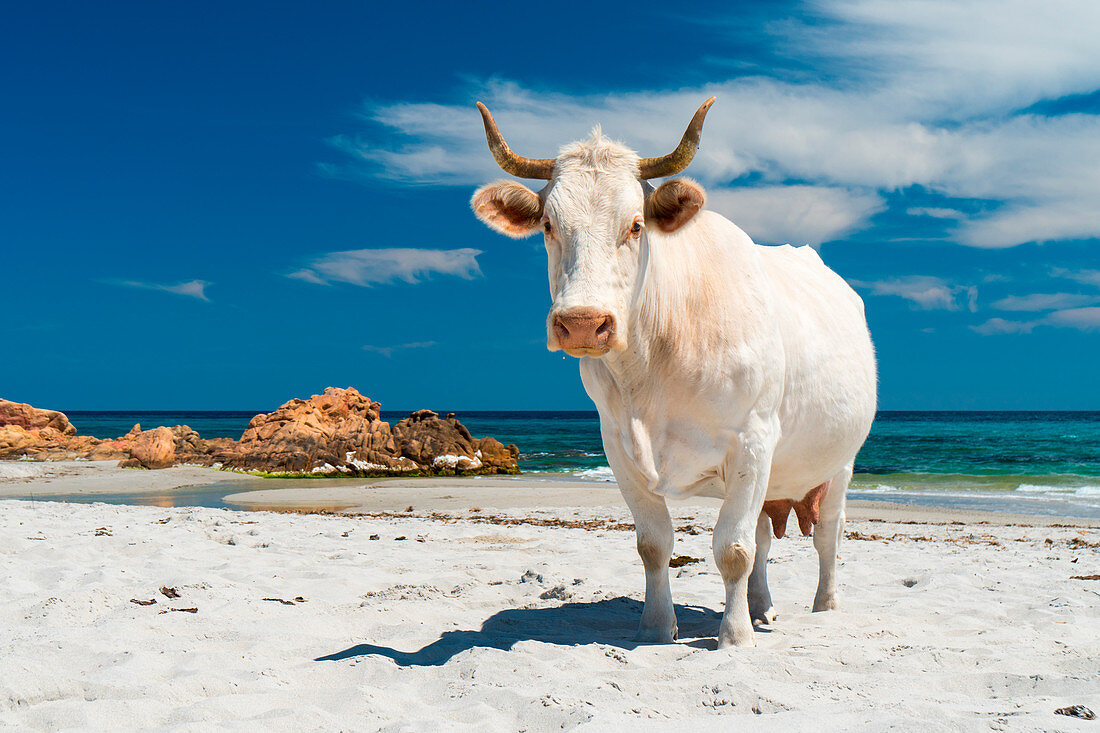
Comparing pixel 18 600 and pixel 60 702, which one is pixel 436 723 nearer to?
pixel 60 702

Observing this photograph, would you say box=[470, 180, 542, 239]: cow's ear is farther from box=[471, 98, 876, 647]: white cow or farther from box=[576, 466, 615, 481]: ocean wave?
box=[576, 466, 615, 481]: ocean wave

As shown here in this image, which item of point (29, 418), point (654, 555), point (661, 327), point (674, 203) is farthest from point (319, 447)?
point (674, 203)

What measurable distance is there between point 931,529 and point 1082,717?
805 centimetres

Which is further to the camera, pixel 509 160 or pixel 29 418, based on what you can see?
pixel 29 418

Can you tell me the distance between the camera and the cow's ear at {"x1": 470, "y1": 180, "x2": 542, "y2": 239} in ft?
12.9

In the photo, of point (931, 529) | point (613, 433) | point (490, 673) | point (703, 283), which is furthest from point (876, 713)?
point (931, 529)

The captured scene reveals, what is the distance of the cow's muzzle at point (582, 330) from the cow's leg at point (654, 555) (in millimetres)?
1220

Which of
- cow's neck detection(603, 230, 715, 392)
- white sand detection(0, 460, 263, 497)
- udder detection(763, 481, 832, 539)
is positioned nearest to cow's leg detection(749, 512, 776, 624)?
udder detection(763, 481, 832, 539)

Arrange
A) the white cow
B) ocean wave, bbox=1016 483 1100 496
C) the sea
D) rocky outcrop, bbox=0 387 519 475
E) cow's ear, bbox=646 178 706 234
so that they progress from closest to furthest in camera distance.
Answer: the white cow → cow's ear, bbox=646 178 706 234 → the sea → ocean wave, bbox=1016 483 1100 496 → rocky outcrop, bbox=0 387 519 475

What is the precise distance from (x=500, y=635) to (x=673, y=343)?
5.75 ft

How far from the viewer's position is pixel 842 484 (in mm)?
5250

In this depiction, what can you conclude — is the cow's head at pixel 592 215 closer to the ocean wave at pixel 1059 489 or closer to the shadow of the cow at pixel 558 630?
the shadow of the cow at pixel 558 630

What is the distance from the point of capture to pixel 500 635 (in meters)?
4.25

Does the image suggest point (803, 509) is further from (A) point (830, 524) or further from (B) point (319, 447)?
(B) point (319, 447)
